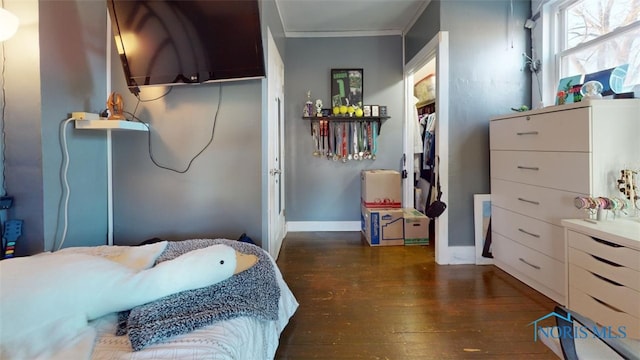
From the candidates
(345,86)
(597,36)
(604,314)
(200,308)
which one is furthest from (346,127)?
(200,308)

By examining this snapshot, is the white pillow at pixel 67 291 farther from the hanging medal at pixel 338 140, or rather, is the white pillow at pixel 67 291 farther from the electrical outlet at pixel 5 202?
the hanging medal at pixel 338 140

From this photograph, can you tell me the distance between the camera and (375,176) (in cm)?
343

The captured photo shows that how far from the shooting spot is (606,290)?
4.80 feet

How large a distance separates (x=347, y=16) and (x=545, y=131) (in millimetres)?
2324

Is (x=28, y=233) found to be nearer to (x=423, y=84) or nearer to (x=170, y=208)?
(x=170, y=208)

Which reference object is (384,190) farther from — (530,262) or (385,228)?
(530,262)

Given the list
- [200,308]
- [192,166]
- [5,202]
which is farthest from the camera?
[192,166]

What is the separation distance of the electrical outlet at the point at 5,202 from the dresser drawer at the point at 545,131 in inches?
129

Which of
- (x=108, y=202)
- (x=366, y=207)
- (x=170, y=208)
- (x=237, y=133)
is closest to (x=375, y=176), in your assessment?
(x=366, y=207)

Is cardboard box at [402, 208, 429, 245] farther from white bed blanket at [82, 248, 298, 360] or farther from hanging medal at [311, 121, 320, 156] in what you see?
white bed blanket at [82, 248, 298, 360]

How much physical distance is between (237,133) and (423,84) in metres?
2.98

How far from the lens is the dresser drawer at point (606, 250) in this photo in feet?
4.42

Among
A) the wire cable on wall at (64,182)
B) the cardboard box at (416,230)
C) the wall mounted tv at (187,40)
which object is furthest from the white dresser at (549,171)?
the wire cable on wall at (64,182)

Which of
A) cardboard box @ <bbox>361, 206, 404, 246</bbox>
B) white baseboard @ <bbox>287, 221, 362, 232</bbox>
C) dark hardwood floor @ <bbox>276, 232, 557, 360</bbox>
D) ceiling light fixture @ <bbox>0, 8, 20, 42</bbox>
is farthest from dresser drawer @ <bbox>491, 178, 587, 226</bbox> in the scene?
ceiling light fixture @ <bbox>0, 8, 20, 42</bbox>
